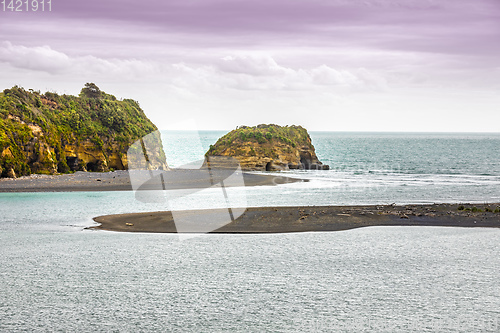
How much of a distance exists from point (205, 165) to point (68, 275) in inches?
2474

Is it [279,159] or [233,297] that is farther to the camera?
[279,159]

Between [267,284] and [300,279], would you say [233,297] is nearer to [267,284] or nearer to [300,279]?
[267,284]

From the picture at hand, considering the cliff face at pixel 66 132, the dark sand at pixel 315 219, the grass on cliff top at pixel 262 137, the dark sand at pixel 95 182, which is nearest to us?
the dark sand at pixel 315 219

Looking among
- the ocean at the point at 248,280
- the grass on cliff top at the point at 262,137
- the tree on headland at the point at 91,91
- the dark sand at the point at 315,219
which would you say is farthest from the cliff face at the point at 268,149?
the ocean at the point at 248,280

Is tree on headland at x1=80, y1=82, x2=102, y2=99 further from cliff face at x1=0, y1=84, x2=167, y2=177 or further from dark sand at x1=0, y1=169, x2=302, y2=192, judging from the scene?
dark sand at x1=0, y1=169, x2=302, y2=192

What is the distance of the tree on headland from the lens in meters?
80.1

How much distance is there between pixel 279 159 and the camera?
3174 inches

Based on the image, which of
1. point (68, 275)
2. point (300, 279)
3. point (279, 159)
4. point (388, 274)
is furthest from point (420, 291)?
point (279, 159)

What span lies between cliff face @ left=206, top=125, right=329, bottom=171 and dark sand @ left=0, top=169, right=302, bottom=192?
13880mm

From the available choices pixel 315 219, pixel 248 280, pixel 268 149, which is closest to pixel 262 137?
pixel 268 149

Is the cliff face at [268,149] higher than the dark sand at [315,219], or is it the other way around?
the cliff face at [268,149]

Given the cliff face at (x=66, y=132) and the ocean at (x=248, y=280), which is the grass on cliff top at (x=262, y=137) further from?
the ocean at (x=248, y=280)

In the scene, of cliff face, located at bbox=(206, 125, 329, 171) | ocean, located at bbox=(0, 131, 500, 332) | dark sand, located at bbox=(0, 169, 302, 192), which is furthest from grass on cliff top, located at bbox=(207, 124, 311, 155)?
ocean, located at bbox=(0, 131, 500, 332)

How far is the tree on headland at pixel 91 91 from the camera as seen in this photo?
80.1 meters
